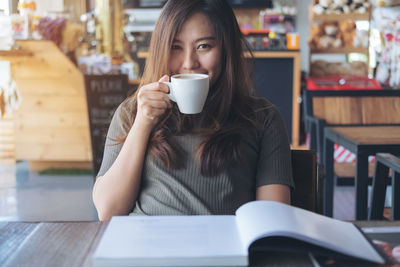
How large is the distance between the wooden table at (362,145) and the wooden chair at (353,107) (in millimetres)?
453

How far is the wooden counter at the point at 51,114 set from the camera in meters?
4.20

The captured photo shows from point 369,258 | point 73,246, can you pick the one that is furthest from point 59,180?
point 369,258

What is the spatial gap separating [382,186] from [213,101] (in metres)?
0.97

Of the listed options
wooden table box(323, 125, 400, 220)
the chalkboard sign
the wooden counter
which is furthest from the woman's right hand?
the wooden counter

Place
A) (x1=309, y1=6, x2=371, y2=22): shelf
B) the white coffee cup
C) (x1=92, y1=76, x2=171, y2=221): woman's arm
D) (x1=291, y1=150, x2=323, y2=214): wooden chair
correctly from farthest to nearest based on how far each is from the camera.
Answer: (x1=309, y1=6, x2=371, y2=22): shelf → (x1=291, y1=150, x2=323, y2=214): wooden chair → (x1=92, y1=76, x2=171, y2=221): woman's arm → the white coffee cup

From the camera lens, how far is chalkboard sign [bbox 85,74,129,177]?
3.78 meters

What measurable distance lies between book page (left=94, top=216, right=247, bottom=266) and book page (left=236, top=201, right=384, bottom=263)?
30mm

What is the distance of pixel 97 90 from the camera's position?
3785 mm

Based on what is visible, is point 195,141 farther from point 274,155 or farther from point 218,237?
point 218,237

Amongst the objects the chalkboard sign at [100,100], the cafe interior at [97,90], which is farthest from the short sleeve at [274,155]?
the chalkboard sign at [100,100]

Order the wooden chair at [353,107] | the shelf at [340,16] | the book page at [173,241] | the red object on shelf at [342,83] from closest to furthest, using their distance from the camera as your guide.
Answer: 1. the book page at [173,241]
2. the wooden chair at [353,107]
3. the red object on shelf at [342,83]
4. the shelf at [340,16]

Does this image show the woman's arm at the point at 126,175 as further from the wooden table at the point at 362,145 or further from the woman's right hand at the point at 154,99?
the wooden table at the point at 362,145

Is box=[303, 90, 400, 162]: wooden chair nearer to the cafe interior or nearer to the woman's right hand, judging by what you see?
the cafe interior

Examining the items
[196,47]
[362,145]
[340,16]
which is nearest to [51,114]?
[362,145]
